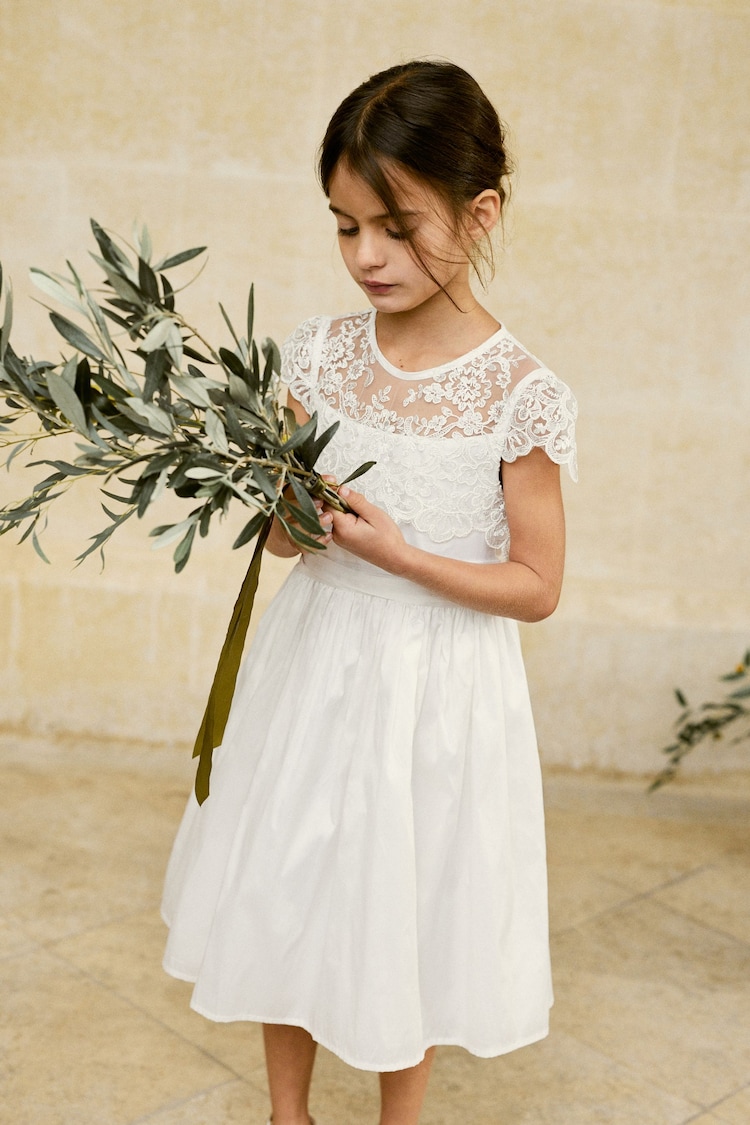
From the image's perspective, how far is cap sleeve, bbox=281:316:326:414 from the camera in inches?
67.3

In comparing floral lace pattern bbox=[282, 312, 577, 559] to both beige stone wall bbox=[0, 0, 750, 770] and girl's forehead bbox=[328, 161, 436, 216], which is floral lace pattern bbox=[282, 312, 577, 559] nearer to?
girl's forehead bbox=[328, 161, 436, 216]

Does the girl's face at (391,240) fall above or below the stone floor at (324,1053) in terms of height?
above

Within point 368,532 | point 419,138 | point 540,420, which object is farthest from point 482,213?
point 368,532

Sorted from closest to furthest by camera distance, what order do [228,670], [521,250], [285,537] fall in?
1. [228,670]
2. [285,537]
3. [521,250]

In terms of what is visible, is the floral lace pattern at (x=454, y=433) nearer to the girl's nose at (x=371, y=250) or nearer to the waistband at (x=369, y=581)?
the waistband at (x=369, y=581)

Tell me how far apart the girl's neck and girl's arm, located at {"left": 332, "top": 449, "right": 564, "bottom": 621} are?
0.54 ft

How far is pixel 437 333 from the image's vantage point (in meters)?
1.62

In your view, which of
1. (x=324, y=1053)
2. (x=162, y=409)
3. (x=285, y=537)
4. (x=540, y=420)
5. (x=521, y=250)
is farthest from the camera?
(x=521, y=250)

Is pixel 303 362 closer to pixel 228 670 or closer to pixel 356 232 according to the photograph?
pixel 356 232

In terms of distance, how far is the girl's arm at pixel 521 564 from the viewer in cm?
155

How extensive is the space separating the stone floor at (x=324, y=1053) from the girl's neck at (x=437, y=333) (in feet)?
3.85

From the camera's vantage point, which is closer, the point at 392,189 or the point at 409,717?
the point at 392,189

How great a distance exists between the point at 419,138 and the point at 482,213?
134 mm

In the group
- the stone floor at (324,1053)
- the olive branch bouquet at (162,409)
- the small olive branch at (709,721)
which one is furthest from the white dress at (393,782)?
the small olive branch at (709,721)
